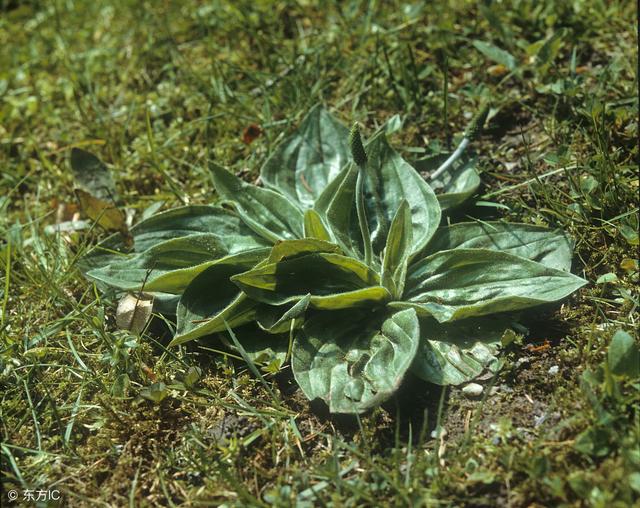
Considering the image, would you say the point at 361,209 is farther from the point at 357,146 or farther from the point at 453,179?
the point at 453,179

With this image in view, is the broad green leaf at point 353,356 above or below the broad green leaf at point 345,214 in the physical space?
below

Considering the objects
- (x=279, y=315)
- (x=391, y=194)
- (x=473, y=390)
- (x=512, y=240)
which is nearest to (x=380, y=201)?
(x=391, y=194)

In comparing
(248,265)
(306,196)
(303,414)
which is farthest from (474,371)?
(306,196)

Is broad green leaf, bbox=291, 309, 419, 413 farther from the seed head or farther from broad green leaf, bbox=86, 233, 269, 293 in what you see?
the seed head

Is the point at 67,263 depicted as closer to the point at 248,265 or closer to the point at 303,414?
the point at 248,265

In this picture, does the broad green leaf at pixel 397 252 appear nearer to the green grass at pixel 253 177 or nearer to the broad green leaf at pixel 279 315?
the broad green leaf at pixel 279 315

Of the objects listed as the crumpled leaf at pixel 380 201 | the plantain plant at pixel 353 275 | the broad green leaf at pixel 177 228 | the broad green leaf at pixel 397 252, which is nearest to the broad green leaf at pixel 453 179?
the plantain plant at pixel 353 275
